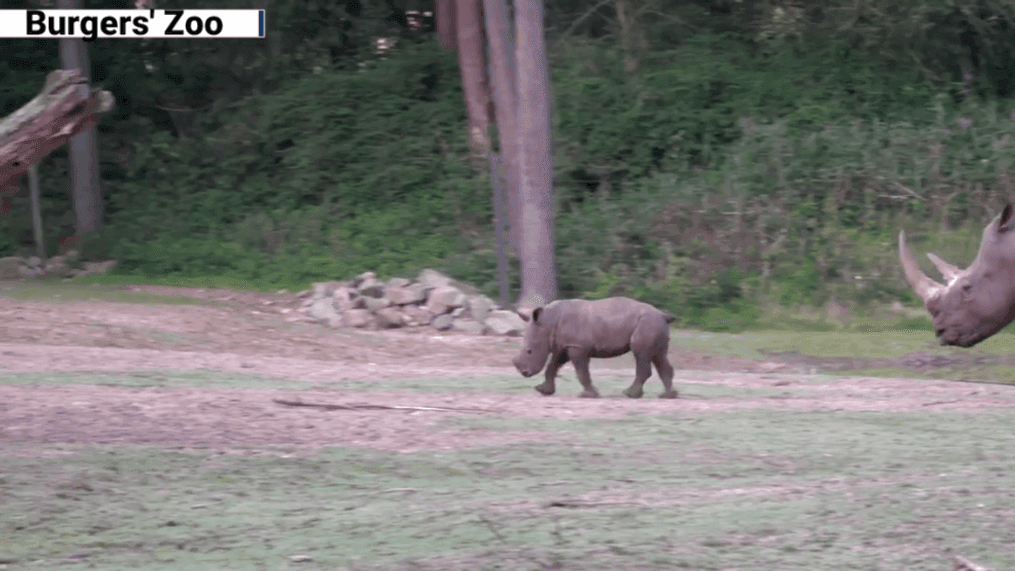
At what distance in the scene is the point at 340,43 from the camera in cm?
2759

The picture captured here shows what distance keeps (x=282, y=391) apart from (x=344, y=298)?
7.90 m

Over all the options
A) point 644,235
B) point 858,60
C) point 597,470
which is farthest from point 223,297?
point 597,470

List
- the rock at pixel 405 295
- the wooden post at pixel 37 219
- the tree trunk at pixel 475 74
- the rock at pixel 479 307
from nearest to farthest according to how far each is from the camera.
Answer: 1. the rock at pixel 479 307
2. the rock at pixel 405 295
3. the wooden post at pixel 37 219
4. the tree trunk at pixel 475 74

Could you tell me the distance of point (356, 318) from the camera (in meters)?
17.6

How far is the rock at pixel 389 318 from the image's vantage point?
17562mm

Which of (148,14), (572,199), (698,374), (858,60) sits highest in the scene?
(148,14)

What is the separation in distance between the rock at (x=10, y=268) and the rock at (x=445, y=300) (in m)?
7.89

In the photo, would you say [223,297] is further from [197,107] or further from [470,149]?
[197,107]

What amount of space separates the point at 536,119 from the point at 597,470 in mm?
11975

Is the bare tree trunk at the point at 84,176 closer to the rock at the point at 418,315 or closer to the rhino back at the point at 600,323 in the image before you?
the rock at the point at 418,315

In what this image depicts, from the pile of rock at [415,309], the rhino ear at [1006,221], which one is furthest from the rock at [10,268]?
the rhino ear at [1006,221]

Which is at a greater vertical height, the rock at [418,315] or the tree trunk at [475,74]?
the tree trunk at [475,74]

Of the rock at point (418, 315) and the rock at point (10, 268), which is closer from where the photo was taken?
the rock at point (418, 315)

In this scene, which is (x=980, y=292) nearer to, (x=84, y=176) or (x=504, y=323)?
(x=504, y=323)
